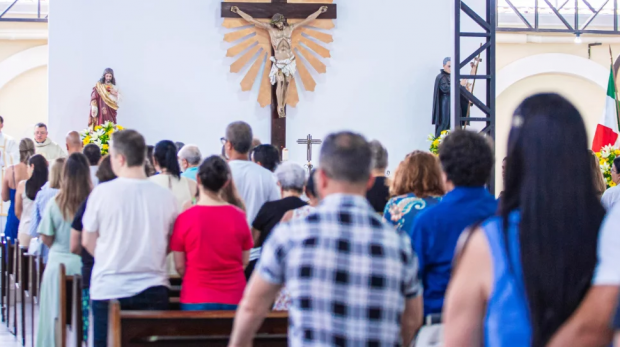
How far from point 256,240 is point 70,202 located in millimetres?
1163

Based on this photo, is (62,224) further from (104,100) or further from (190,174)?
(104,100)

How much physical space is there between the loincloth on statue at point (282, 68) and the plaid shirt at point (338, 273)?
8.75 meters

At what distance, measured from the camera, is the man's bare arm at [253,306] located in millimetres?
2107

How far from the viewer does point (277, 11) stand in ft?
35.6

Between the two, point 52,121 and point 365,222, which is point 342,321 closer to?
point 365,222

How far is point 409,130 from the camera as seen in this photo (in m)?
11.4

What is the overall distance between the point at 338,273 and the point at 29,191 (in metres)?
4.70

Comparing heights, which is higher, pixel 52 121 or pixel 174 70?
pixel 174 70

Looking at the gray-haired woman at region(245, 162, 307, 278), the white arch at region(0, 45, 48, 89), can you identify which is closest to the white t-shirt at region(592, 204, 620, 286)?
the gray-haired woman at region(245, 162, 307, 278)

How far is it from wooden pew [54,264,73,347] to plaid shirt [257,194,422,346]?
2.37 meters

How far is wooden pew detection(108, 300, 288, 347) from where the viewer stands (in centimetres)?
321

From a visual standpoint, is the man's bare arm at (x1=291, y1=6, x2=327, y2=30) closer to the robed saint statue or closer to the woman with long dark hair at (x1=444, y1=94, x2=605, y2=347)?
the robed saint statue

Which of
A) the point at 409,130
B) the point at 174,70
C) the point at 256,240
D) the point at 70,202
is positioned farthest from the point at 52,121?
the point at 256,240

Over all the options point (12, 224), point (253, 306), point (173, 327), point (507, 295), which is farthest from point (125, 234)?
point (12, 224)
